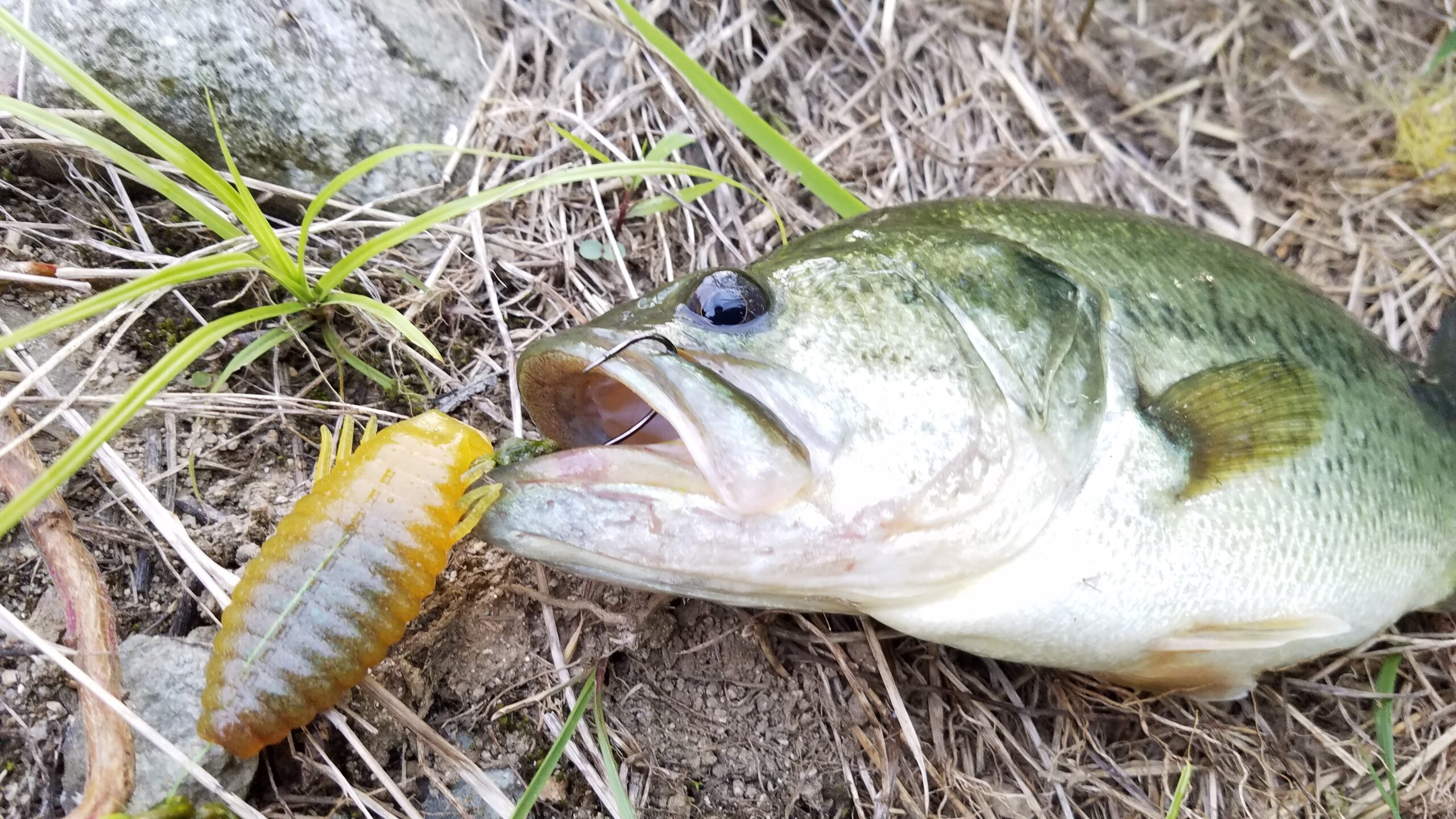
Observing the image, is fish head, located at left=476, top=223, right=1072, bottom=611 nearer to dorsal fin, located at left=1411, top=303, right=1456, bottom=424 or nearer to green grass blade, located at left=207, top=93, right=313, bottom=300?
green grass blade, located at left=207, top=93, right=313, bottom=300

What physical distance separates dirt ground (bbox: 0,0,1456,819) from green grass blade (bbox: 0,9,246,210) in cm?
39

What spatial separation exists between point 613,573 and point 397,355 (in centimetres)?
104

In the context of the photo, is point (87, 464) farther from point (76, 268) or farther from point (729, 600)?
point (729, 600)

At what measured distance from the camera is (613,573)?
5.49 feet

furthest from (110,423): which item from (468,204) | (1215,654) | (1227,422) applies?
(1215,654)

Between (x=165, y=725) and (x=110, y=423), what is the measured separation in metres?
0.67

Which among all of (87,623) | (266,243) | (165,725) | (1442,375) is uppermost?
(266,243)

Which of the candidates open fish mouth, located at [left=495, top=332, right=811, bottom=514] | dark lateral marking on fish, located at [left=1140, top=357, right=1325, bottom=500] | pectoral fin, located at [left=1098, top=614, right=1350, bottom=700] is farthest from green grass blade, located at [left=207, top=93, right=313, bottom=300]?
pectoral fin, located at [left=1098, top=614, right=1350, bottom=700]

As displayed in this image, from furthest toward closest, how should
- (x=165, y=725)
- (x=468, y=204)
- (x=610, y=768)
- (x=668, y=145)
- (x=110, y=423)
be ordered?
(x=668, y=145)
(x=468, y=204)
(x=610, y=768)
(x=165, y=725)
(x=110, y=423)

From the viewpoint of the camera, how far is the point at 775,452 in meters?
1.57

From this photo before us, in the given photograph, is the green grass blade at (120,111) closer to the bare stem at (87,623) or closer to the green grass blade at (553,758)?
the bare stem at (87,623)

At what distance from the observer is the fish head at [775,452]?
1.59 meters

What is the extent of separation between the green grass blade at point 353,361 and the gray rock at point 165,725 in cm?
75

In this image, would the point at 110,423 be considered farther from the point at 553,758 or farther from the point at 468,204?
the point at 553,758
